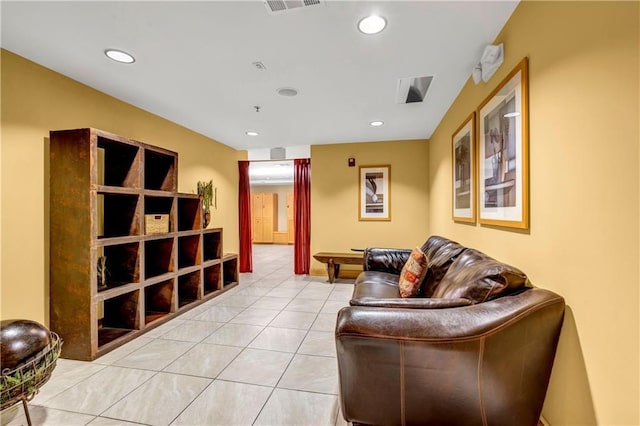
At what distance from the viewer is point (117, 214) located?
2.81 metres

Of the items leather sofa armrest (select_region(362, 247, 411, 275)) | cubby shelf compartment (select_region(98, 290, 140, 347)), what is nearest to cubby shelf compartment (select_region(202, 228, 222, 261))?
cubby shelf compartment (select_region(98, 290, 140, 347))

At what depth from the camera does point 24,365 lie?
1.19 m

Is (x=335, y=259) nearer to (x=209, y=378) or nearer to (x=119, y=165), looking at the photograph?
(x=209, y=378)

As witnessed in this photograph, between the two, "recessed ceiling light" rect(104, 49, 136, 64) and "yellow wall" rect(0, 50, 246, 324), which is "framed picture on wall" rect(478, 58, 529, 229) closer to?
"recessed ceiling light" rect(104, 49, 136, 64)

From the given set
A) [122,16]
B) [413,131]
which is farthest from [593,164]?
[413,131]

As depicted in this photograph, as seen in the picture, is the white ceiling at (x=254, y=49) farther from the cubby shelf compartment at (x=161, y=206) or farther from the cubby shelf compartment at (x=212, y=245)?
the cubby shelf compartment at (x=212, y=245)

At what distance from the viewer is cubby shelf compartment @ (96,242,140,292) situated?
265 centimetres

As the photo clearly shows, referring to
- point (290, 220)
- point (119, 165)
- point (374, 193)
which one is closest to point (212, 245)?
point (119, 165)

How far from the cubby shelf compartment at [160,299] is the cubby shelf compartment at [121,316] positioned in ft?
1.10

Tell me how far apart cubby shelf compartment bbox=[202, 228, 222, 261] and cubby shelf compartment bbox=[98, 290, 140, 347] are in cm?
138

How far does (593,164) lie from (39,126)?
11.9 ft

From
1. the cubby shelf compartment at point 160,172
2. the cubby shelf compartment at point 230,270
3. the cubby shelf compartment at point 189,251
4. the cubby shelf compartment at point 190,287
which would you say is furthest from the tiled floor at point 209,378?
the cubby shelf compartment at point 160,172

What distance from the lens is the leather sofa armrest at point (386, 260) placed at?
3.31m

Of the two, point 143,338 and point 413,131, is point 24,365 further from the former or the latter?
point 413,131
